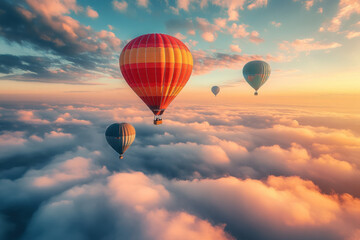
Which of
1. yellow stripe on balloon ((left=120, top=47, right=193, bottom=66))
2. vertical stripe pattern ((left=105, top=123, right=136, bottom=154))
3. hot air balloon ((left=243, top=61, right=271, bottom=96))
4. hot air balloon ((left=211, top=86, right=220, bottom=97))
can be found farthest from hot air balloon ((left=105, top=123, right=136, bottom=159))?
hot air balloon ((left=211, top=86, right=220, bottom=97))

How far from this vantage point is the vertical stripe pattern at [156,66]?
18.3 meters

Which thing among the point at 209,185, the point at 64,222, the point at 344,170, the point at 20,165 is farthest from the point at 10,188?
the point at 344,170

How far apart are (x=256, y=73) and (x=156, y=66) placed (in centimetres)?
2576

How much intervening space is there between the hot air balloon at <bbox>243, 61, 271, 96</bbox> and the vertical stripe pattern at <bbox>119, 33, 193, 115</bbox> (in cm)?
2054

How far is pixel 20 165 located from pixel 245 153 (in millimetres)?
199694

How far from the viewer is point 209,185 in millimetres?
93438

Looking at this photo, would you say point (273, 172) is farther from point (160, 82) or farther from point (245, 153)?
point (160, 82)

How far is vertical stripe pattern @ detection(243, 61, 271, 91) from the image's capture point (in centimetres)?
3450

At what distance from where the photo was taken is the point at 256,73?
114ft

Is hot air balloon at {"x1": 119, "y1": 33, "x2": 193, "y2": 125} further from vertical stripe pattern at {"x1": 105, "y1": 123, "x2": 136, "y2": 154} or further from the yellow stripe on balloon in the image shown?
vertical stripe pattern at {"x1": 105, "y1": 123, "x2": 136, "y2": 154}

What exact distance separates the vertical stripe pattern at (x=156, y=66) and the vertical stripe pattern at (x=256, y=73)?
2054cm

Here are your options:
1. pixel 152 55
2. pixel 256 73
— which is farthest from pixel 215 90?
pixel 152 55

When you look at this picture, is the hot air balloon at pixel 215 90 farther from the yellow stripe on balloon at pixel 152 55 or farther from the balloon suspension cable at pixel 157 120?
the balloon suspension cable at pixel 157 120

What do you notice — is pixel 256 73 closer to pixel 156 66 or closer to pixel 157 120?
pixel 156 66
